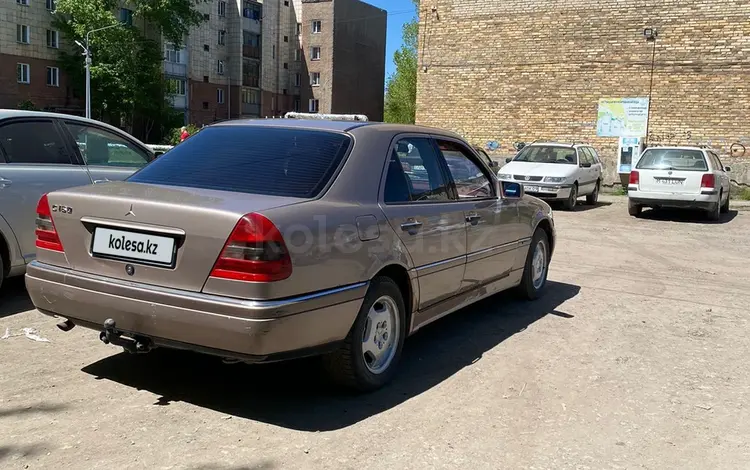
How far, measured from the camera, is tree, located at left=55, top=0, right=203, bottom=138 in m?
48.3

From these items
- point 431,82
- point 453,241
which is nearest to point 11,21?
point 431,82

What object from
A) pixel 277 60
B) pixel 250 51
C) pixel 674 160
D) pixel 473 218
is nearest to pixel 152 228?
pixel 473 218

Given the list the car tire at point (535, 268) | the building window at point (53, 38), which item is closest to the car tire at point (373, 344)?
the car tire at point (535, 268)

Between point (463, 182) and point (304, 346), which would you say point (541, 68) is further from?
point (304, 346)

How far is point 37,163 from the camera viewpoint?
240 inches

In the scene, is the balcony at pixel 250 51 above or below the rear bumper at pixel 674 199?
above

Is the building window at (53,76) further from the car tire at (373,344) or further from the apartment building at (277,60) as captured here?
the car tire at (373,344)

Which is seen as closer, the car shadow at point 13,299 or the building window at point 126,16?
the car shadow at point 13,299

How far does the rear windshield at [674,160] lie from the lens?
14961mm

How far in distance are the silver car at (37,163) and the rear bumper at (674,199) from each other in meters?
11.6

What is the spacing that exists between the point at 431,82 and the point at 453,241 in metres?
21.2

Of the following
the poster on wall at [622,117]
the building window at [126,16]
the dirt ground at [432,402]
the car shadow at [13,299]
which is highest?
the building window at [126,16]

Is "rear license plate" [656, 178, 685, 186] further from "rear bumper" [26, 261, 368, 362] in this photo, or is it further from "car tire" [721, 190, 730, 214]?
"rear bumper" [26, 261, 368, 362]

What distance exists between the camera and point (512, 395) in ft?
14.3
